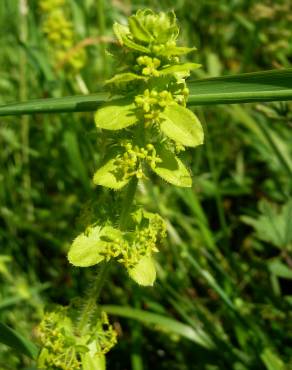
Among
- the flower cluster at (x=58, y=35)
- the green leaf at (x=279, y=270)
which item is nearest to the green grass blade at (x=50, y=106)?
the green leaf at (x=279, y=270)

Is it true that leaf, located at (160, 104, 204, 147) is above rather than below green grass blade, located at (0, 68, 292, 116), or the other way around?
below

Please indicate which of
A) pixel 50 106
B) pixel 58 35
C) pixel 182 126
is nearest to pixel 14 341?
pixel 50 106

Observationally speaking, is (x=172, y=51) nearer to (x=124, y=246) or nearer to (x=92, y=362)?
(x=124, y=246)

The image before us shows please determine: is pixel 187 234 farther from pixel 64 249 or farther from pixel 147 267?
pixel 147 267

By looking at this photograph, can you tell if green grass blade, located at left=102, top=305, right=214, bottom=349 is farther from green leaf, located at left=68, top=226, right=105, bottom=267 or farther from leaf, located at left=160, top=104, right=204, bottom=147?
leaf, located at left=160, top=104, right=204, bottom=147

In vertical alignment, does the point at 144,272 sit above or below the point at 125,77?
below

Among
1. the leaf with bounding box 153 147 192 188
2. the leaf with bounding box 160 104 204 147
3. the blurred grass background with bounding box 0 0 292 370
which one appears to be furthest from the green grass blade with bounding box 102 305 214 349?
the leaf with bounding box 160 104 204 147

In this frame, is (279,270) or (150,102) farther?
(279,270)
